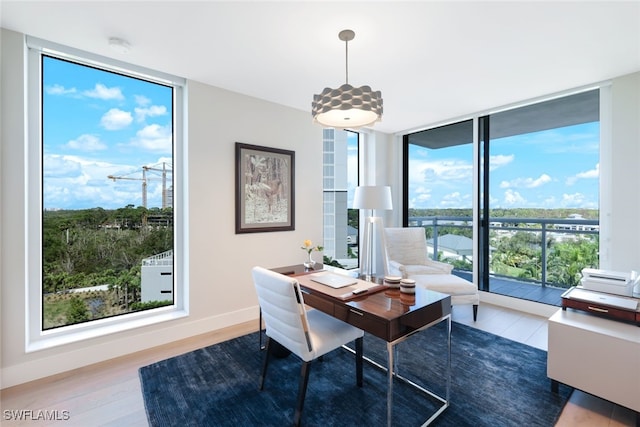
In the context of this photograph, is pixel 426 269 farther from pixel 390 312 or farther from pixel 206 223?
pixel 206 223

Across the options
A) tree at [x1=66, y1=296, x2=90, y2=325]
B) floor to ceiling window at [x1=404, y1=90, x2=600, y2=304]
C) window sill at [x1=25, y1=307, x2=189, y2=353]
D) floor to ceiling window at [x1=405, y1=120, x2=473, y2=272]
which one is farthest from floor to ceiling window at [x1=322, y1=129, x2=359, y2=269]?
tree at [x1=66, y1=296, x2=90, y2=325]

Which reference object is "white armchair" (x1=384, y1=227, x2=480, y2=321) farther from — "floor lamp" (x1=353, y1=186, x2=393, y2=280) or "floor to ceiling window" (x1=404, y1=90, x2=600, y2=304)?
"floor to ceiling window" (x1=404, y1=90, x2=600, y2=304)

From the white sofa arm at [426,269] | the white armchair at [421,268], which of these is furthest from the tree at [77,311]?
the white sofa arm at [426,269]

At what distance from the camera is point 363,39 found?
213cm

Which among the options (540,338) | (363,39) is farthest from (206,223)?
(540,338)

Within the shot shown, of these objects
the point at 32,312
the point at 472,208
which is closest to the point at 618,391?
the point at 472,208

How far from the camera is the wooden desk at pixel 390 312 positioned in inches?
57.4

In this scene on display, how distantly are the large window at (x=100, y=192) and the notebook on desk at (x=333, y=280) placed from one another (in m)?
1.62

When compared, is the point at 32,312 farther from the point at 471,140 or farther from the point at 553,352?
the point at 471,140

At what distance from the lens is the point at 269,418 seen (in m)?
1.71

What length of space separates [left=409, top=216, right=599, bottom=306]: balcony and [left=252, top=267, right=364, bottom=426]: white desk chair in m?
2.87

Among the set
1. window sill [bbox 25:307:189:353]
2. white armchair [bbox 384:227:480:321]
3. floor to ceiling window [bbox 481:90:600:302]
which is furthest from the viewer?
floor to ceiling window [bbox 481:90:600:302]

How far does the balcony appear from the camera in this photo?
10.9 ft

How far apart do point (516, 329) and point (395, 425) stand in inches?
81.9
